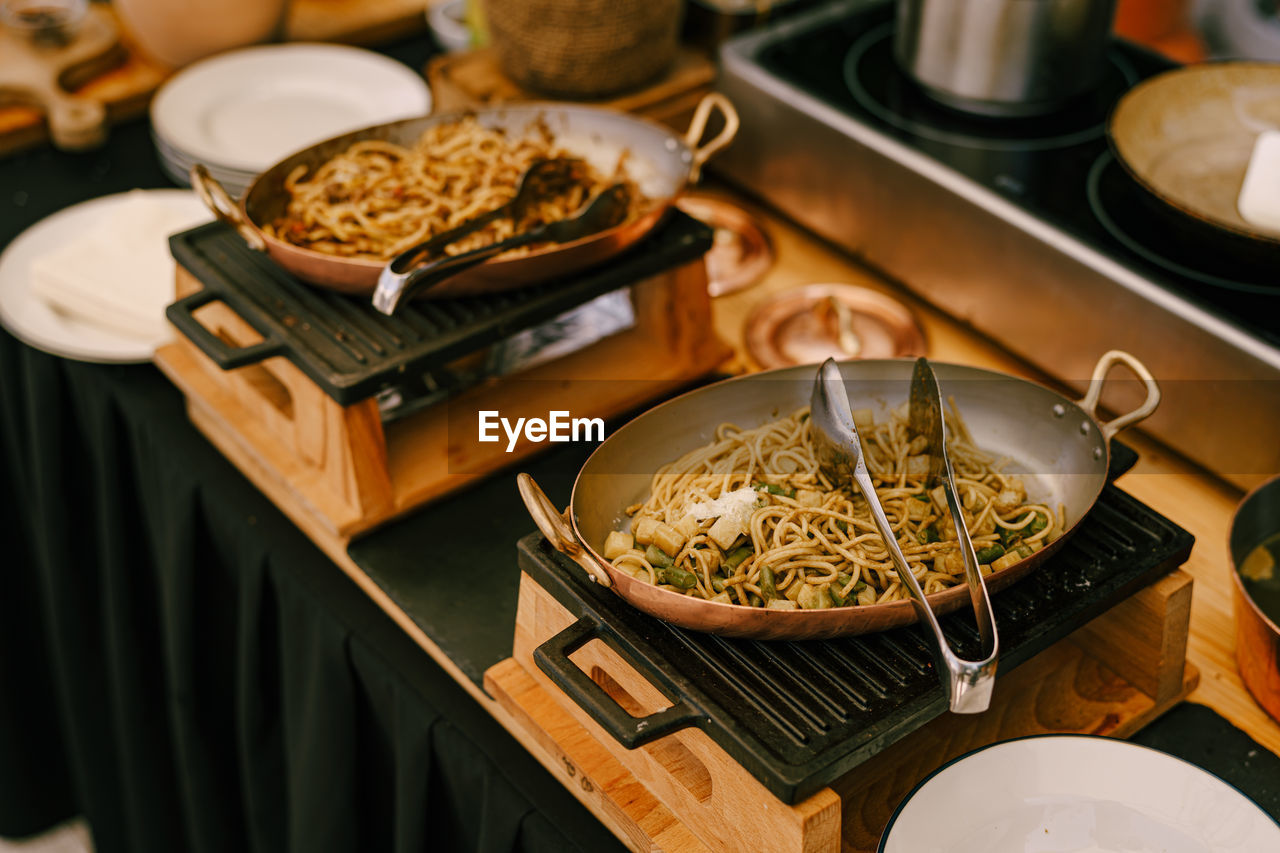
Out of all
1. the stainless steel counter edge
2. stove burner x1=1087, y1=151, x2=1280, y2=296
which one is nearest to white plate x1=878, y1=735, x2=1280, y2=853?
the stainless steel counter edge

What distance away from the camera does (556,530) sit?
3.20 feet

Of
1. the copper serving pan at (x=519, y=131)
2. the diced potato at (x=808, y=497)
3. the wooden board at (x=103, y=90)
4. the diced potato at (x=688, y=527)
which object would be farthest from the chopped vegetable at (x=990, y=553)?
the wooden board at (x=103, y=90)

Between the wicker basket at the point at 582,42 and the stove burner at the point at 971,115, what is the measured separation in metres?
0.31

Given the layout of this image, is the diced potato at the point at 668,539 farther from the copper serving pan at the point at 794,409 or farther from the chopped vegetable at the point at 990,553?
the chopped vegetable at the point at 990,553

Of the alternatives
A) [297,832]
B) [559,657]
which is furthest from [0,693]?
[559,657]

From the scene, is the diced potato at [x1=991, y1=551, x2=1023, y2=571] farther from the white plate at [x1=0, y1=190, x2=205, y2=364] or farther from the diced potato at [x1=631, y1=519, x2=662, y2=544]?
the white plate at [x1=0, y1=190, x2=205, y2=364]

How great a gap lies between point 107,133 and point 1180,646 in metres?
1.97

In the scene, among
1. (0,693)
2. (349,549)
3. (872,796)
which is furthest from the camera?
(0,693)

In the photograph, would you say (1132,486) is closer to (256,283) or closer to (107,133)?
(256,283)

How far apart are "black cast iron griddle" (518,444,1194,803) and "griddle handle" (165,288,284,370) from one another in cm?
41

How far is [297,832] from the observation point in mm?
1477

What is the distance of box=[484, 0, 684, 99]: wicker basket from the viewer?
1752mm

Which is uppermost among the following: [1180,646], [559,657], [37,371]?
[559,657]

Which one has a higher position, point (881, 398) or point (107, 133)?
point (881, 398)
